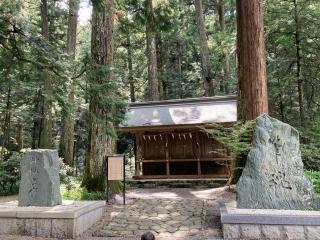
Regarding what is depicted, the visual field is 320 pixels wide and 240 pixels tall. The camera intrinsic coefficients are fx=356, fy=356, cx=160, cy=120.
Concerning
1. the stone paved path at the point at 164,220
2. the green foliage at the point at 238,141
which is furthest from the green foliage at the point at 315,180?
the stone paved path at the point at 164,220

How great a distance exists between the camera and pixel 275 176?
6891 mm

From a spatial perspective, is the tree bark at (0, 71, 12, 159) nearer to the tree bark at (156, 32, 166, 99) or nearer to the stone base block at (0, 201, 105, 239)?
the stone base block at (0, 201, 105, 239)

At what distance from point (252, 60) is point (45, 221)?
21.6 ft

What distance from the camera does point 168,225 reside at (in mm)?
7297

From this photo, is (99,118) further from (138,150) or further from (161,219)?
(138,150)

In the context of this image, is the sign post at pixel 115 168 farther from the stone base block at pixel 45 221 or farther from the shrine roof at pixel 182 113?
the shrine roof at pixel 182 113

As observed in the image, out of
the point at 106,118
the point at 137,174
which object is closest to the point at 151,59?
the point at 137,174

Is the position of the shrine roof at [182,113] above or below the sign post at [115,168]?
above

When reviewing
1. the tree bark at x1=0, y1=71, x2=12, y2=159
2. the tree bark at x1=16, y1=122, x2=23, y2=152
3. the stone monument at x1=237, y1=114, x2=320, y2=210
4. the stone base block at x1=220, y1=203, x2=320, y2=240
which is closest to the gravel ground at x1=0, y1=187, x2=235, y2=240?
the stone base block at x1=220, y1=203, x2=320, y2=240

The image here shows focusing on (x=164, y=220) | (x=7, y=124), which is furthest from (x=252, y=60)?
(x=7, y=124)

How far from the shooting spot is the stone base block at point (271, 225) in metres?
5.98

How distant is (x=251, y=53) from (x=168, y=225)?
17.0ft

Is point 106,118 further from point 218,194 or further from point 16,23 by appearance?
point 218,194

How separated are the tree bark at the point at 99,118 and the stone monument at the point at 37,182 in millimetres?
2129
